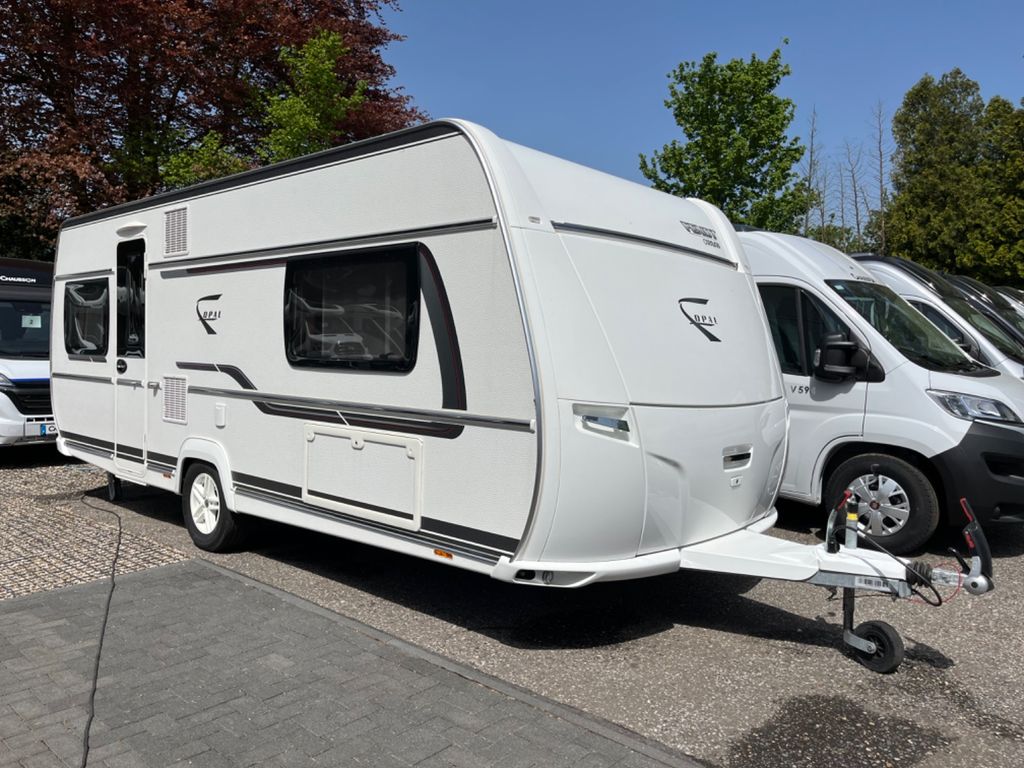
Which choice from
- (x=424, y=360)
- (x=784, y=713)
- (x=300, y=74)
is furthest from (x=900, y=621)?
(x=300, y=74)

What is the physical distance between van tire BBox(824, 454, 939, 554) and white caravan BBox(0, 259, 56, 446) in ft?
27.9

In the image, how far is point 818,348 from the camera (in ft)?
22.0

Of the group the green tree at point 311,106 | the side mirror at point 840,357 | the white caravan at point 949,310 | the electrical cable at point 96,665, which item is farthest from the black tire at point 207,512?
the white caravan at point 949,310

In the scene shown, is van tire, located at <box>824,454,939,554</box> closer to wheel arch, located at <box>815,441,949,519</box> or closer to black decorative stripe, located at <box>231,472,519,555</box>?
wheel arch, located at <box>815,441,949,519</box>

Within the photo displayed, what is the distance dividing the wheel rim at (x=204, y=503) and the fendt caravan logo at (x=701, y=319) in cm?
370

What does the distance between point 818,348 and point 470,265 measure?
3.55 meters

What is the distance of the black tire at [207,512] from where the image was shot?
6.22 metres

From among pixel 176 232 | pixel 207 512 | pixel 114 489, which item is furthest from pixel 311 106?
pixel 207 512

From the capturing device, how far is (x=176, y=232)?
6551 millimetres

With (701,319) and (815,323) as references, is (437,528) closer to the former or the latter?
(701,319)

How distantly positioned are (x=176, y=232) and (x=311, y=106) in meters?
5.84

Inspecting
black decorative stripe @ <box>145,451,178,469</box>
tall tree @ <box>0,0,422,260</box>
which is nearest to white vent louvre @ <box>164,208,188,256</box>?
black decorative stripe @ <box>145,451,178,469</box>

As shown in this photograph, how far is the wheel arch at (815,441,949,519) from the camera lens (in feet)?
20.1

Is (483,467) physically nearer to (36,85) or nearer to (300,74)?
(300,74)
